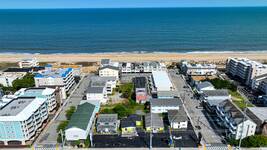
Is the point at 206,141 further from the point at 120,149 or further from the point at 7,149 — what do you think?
the point at 7,149

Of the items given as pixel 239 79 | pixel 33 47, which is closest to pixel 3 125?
pixel 239 79

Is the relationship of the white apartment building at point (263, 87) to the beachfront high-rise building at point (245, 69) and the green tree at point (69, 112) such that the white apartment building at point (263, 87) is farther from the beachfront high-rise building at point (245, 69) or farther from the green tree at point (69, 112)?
the green tree at point (69, 112)

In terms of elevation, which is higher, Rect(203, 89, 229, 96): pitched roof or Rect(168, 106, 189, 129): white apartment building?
Rect(203, 89, 229, 96): pitched roof

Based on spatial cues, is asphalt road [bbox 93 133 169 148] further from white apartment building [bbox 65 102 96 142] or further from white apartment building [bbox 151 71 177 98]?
white apartment building [bbox 151 71 177 98]

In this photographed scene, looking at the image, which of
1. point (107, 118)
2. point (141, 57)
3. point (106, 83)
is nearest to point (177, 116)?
point (107, 118)

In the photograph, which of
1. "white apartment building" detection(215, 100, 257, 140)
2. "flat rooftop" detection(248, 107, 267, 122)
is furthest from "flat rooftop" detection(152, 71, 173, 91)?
"flat rooftop" detection(248, 107, 267, 122)

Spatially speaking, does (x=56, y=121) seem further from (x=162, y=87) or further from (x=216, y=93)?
(x=216, y=93)
